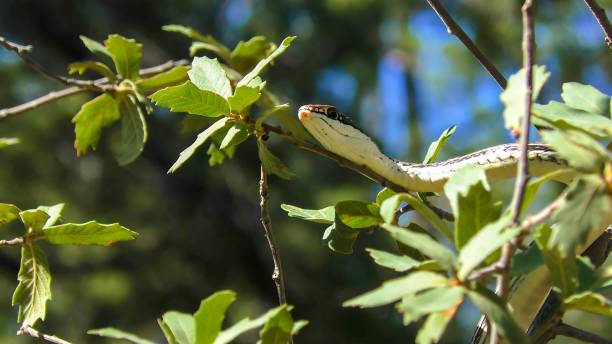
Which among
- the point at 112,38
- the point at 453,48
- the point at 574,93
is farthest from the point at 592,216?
the point at 453,48

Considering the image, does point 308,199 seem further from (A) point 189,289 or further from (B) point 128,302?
(B) point 128,302

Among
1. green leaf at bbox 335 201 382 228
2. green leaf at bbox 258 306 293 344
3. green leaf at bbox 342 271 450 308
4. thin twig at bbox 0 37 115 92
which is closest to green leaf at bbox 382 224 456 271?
green leaf at bbox 342 271 450 308

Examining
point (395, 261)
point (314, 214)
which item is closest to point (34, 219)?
point (314, 214)

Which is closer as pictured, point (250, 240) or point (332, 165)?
point (332, 165)

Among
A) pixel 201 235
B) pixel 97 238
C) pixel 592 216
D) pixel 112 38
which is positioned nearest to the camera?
pixel 592 216

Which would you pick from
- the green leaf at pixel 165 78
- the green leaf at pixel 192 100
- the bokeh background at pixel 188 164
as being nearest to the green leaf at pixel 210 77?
the green leaf at pixel 192 100

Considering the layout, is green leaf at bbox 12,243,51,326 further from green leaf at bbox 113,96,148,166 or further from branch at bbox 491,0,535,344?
branch at bbox 491,0,535,344

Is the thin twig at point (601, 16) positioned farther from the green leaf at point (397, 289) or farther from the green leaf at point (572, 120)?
the green leaf at point (397, 289)
